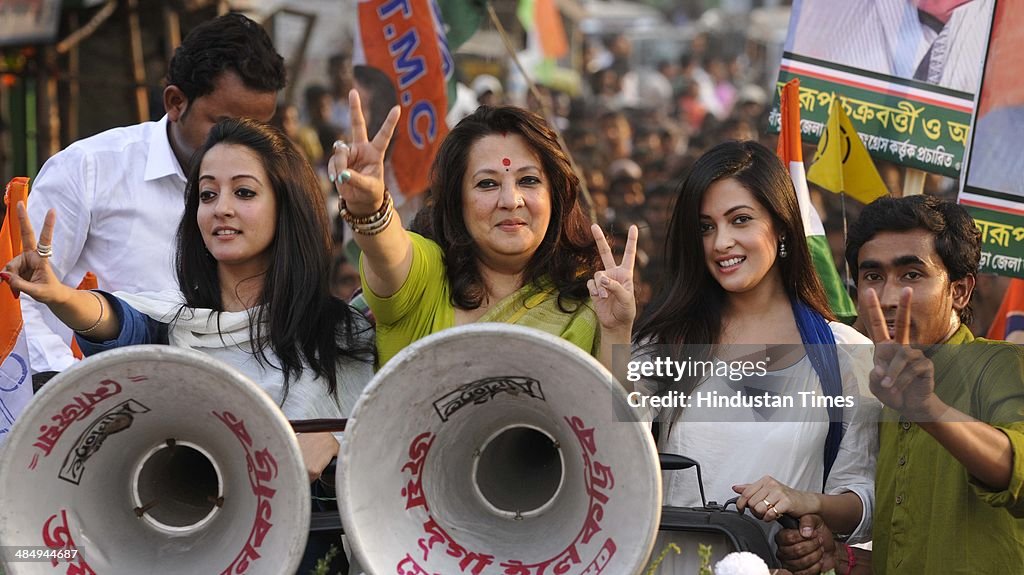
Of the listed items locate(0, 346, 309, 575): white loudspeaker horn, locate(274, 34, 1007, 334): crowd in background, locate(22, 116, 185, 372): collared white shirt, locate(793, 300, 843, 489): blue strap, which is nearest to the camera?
locate(0, 346, 309, 575): white loudspeaker horn

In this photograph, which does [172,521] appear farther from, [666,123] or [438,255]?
[666,123]

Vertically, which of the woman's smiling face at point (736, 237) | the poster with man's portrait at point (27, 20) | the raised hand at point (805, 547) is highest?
the poster with man's portrait at point (27, 20)

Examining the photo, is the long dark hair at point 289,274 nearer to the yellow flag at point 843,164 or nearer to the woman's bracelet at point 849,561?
the woman's bracelet at point 849,561

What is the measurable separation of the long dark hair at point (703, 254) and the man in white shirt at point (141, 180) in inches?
57.6

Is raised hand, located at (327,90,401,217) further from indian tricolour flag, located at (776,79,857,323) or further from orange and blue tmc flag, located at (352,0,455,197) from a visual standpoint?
orange and blue tmc flag, located at (352,0,455,197)

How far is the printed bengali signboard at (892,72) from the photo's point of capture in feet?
14.7

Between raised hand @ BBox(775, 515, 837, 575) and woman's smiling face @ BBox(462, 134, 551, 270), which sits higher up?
woman's smiling face @ BBox(462, 134, 551, 270)

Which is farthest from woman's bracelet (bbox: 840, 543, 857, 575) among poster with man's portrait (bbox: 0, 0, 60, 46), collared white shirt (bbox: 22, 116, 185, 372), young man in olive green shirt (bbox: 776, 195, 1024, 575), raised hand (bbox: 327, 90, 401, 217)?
poster with man's portrait (bbox: 0, 0, 60, 46)

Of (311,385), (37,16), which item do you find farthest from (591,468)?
(37,16)

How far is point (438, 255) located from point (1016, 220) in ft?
6.64

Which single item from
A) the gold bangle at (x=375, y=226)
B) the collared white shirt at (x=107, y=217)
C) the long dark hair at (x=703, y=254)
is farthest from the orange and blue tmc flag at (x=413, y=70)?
the gold bangle at (x=375, y=226)

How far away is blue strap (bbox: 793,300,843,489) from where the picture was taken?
293cm

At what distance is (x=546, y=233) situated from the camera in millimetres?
3225

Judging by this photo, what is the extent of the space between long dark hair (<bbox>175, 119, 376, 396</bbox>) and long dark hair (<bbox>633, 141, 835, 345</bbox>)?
728 mm
